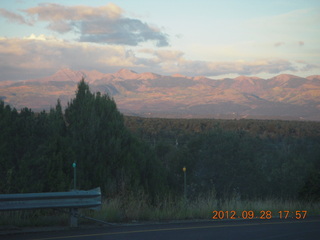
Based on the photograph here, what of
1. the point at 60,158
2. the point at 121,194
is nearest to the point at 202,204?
the point at 121,194

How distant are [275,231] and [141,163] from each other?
1295cm

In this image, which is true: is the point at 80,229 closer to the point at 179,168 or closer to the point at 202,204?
the point at 202,204

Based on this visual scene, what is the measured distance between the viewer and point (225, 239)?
8.79 metres

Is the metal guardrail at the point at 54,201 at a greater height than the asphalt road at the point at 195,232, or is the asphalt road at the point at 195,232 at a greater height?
the metal guardrail at the point at 54,201

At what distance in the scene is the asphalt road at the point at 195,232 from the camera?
29.0 feet

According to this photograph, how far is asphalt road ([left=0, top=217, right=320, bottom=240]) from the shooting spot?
8844 mm

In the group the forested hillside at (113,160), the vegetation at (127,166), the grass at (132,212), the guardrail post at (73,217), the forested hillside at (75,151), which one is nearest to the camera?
the guardrail post at (73,217)

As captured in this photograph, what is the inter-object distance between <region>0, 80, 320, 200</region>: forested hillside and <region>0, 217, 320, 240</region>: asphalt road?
3.09m

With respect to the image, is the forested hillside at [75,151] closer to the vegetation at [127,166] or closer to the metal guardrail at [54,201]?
the vegetation at [127,166]

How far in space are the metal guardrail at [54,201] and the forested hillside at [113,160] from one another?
3096 millimetres

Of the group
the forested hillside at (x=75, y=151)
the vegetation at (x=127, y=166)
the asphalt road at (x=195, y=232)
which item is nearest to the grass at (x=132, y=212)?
the vegetation at (x=127, y=166)
